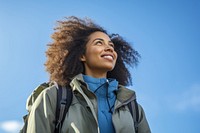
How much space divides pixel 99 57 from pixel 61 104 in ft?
4.29

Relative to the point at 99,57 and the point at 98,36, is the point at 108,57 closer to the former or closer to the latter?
the point at 99,57

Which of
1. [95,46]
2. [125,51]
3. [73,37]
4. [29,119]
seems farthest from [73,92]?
[125,51]

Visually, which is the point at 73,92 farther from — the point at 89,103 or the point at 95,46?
the point at 95,46

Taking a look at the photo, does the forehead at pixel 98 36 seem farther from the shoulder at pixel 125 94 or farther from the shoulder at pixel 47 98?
the shoulder at pixel 47 98

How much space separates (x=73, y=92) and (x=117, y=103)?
0.64 meters

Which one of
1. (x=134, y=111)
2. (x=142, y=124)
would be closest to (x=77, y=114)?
(x=134, y=111)

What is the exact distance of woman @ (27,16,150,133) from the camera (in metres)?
4.93

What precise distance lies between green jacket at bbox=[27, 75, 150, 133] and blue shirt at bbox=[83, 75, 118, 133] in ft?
0.26

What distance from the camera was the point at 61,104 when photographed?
16.4 feet

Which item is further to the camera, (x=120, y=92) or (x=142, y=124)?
(x=120, y=92)

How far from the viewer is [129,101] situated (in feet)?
18.1

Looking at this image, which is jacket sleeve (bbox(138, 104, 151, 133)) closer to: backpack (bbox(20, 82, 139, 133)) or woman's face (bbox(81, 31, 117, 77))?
backpack (bbox(20, 82, 139, 133))

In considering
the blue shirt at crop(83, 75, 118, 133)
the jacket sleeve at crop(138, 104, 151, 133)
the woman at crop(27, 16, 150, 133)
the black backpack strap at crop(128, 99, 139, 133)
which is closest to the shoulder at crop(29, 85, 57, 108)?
the woman at crop(27, 16, 150, 133)

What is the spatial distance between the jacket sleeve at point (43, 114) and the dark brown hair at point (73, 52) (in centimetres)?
94
